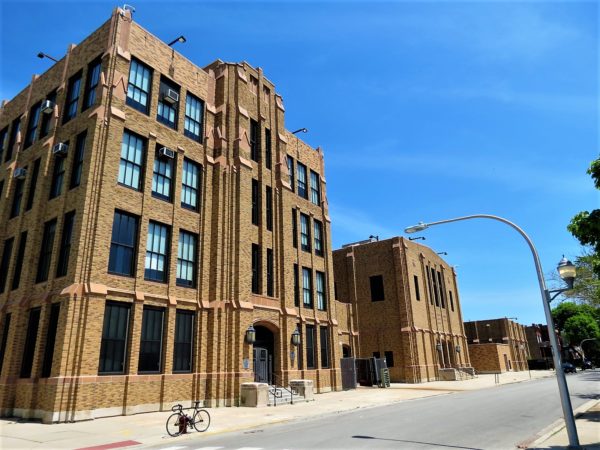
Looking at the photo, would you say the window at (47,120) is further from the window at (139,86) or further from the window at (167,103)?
the window at (167,103)

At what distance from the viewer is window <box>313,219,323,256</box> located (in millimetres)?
32188

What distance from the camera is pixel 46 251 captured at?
19.5 m

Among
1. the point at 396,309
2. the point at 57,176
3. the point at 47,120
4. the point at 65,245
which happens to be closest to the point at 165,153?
the point at 57,176

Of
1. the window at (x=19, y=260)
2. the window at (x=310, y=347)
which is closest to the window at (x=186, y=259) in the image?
the window at (x=19, y=260)

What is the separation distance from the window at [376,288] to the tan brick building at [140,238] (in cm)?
1524

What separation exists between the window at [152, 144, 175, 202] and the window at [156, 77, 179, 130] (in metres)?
1.68

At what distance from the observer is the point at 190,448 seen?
→ 34.8 feet

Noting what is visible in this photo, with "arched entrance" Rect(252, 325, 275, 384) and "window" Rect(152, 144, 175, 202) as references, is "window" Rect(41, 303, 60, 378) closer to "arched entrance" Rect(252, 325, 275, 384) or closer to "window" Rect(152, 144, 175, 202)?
"window" Rect(152, 144, 175, 202)

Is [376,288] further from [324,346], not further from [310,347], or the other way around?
[310,347]

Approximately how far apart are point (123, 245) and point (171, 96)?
8.23m

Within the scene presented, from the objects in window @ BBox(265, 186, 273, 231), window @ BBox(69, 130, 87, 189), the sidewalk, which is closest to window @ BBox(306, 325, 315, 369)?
window @ BBox(265, 186, 273, 231)

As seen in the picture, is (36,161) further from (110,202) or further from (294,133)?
(294,133)

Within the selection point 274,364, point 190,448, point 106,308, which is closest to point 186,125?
point 106,308

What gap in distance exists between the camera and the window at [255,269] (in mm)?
24250
